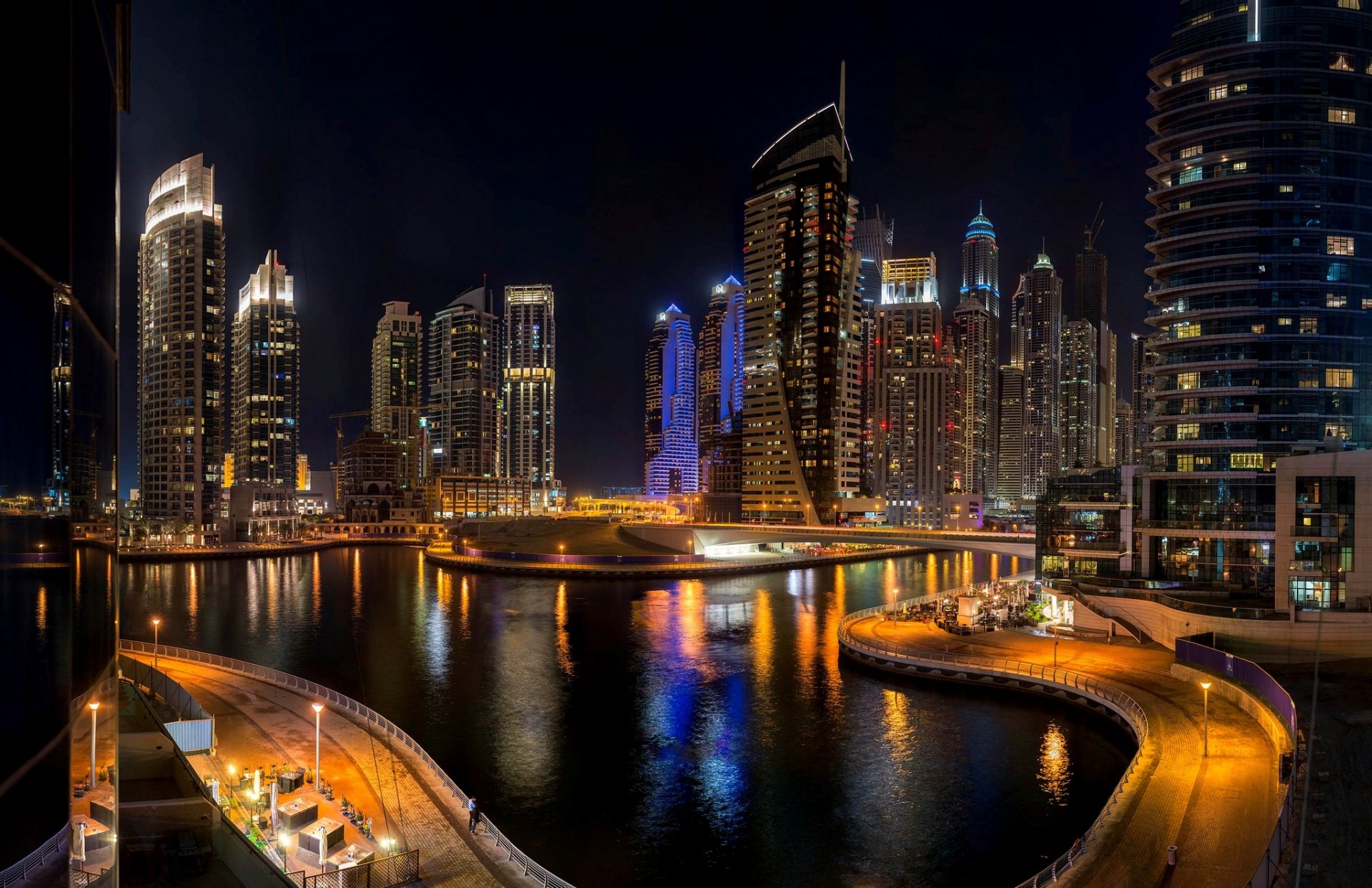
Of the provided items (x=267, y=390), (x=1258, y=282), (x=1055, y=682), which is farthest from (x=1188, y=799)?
(x=267, y=390)

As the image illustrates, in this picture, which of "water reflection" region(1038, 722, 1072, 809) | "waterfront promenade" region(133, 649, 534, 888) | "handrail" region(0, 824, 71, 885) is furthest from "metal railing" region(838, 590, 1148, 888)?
"handrail" region(0, 824, 71, 885)

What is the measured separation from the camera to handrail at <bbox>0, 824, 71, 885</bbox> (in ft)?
8.70

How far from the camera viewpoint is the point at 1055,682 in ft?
127

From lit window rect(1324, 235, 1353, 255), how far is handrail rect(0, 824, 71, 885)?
7044 cm

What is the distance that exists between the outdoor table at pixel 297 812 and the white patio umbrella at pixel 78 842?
19597mm

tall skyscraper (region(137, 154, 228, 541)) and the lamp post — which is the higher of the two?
tall skyscraper (region(137, 154, 228, 541))

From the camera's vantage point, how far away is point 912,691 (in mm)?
41281

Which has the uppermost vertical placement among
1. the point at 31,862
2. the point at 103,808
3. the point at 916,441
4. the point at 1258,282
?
the point at 1258,282

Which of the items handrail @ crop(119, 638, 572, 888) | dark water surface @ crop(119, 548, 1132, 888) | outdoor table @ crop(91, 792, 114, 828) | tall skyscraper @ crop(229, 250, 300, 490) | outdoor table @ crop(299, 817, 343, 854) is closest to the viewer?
outdoor table @ crop(91, 792, 114, 828)

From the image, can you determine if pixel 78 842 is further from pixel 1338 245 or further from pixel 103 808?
pixel 1338 245

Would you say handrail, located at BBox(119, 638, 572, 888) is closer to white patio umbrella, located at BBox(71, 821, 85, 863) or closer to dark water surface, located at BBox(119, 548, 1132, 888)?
dark water surface, located at BBox(119, 548, 1132, 888)

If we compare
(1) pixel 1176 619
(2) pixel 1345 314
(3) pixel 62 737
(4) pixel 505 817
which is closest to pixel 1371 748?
(1) pixel 1176 619

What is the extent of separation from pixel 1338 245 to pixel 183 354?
15872 cm

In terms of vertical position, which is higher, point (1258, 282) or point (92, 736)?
point (1258, 282)
